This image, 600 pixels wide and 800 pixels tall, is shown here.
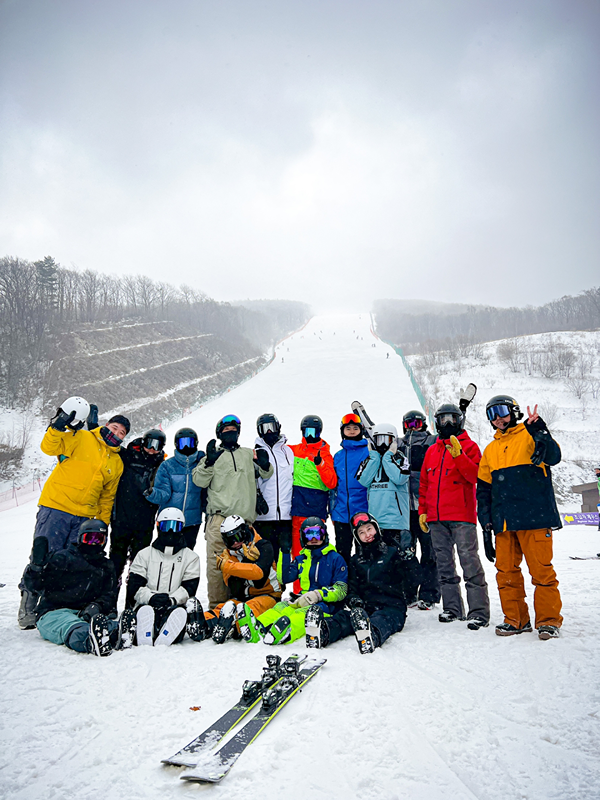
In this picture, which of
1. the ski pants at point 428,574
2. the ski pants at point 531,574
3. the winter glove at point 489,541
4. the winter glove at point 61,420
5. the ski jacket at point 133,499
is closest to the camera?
the ski pants at point 531,574

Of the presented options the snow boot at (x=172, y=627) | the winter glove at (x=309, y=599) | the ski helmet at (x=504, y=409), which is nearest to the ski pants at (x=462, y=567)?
the ski helmet at (x=504, y=409)

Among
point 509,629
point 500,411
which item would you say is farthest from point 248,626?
point 500,411

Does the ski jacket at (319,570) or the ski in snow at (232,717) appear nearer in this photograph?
the ski in snow at (232,717)

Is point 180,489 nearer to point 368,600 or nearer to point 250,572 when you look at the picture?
point 250,572

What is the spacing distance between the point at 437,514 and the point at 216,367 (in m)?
48.2

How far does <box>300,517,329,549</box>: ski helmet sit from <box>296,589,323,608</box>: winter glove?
455 mm

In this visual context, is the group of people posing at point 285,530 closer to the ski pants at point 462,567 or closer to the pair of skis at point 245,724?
the ski pants at point 462,567

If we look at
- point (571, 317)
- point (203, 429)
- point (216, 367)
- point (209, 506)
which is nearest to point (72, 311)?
point (216, 367)

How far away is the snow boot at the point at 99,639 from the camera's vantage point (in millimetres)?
3260

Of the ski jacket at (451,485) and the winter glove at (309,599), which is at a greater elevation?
the ski jacket at (451,485)

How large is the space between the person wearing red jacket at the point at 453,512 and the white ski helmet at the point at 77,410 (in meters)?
3.32

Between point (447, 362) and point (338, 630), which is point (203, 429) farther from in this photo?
point (447, 362)

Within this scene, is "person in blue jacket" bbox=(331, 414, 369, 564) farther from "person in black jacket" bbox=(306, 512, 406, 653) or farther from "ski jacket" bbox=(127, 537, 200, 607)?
"ski jacket" bbox=(127, 537, 200, 607)

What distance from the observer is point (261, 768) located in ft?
6.29
